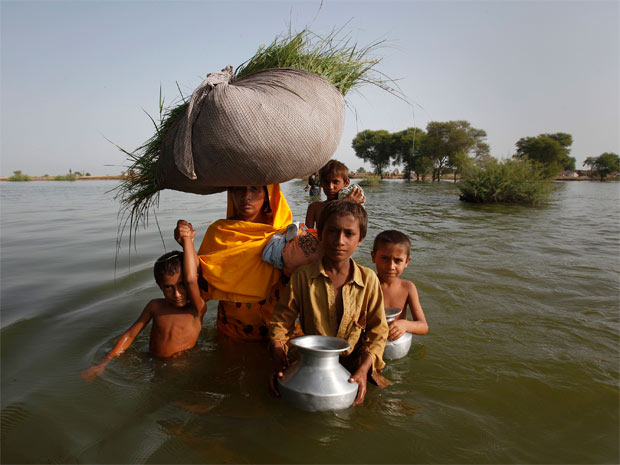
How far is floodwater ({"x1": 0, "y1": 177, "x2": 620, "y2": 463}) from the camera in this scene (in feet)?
6.34

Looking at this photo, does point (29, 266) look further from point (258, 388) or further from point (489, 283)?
point (489, 283)

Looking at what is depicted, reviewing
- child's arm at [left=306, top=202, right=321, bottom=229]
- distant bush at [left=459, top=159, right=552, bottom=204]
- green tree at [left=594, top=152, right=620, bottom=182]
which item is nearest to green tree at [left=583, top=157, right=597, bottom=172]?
green tree at [left=594, top=152, right=620, bottom=182]

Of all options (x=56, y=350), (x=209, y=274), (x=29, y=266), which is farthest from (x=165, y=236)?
(x=209, y=274)

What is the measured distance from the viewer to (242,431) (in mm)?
2027

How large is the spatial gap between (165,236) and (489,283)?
595 centimetres

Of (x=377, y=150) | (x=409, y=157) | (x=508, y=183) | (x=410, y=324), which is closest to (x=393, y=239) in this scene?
(x=410, y=324)

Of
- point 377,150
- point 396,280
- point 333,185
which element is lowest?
point 396,280

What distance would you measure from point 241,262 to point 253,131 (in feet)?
2.85

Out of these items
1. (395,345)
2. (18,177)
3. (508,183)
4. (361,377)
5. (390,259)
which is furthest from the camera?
(18,177)

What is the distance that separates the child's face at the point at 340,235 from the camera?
213cm

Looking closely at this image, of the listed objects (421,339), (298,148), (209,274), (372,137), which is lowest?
(421,339)

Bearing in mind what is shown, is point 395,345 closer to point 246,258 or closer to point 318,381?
point 318,381

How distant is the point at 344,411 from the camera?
218 centimetres

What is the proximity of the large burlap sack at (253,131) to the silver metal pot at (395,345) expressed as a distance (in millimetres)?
1112
